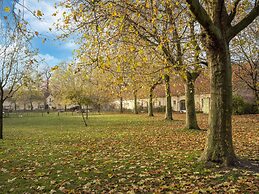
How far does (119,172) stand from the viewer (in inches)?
262

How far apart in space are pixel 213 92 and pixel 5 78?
47.0 feet

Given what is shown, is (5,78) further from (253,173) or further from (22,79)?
(253,173)

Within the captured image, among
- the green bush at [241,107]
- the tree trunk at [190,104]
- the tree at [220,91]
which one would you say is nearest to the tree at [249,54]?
the tree trunk at [190,104]

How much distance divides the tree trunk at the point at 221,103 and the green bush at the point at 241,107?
1144 inches

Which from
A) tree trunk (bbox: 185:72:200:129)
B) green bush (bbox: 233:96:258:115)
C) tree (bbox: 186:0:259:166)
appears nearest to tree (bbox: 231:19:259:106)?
tree trunk (bbox: 185:72:200:129)

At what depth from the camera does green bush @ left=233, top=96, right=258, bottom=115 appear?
1313 inches

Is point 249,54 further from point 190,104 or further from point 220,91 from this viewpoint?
point 220,91

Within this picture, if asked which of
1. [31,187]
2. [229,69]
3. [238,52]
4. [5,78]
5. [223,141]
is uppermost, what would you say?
[238,52]

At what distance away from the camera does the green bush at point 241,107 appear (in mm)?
33344

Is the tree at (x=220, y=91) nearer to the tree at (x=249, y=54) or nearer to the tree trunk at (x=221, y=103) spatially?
the tree trunk at (x=221, y=103)

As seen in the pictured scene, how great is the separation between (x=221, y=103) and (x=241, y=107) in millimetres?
29392

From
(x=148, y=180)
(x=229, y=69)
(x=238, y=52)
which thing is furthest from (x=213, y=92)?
(x=238, y=52)

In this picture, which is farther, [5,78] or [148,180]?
[5,78]

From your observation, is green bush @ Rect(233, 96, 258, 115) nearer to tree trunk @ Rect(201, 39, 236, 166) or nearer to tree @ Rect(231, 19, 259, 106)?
tree @ Rect(231, 19, 259, 106)
